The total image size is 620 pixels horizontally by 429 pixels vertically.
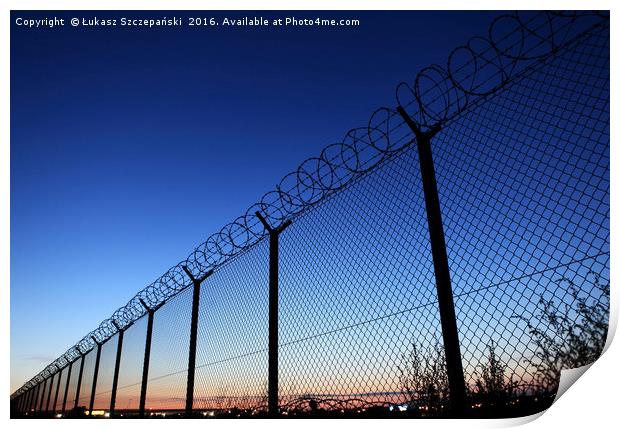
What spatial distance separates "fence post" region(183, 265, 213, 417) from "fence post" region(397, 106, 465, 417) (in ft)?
11.6

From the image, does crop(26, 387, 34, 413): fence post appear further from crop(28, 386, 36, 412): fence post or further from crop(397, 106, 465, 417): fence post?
crop(397, 106, 465, 417): fence post

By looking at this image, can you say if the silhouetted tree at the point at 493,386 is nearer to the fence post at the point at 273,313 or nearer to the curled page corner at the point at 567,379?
the curled page corner at the point at 567,379

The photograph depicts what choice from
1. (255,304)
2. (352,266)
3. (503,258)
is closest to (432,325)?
(503,258)

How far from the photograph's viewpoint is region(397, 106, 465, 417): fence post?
7.63ft

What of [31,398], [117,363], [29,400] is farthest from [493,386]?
[29,400]

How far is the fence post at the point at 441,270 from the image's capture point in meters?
2.33

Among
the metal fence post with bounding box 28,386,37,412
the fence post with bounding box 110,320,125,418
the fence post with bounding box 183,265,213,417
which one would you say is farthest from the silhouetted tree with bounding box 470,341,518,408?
the metal fence post with bounding box 28,386,37,412

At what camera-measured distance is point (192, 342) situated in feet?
18.5

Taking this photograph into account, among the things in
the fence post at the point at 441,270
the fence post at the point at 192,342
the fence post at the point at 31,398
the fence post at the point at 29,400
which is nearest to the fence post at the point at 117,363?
the fence post at the point at 192,342

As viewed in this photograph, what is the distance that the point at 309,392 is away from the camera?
367 centimetres

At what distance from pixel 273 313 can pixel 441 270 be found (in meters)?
2.01
